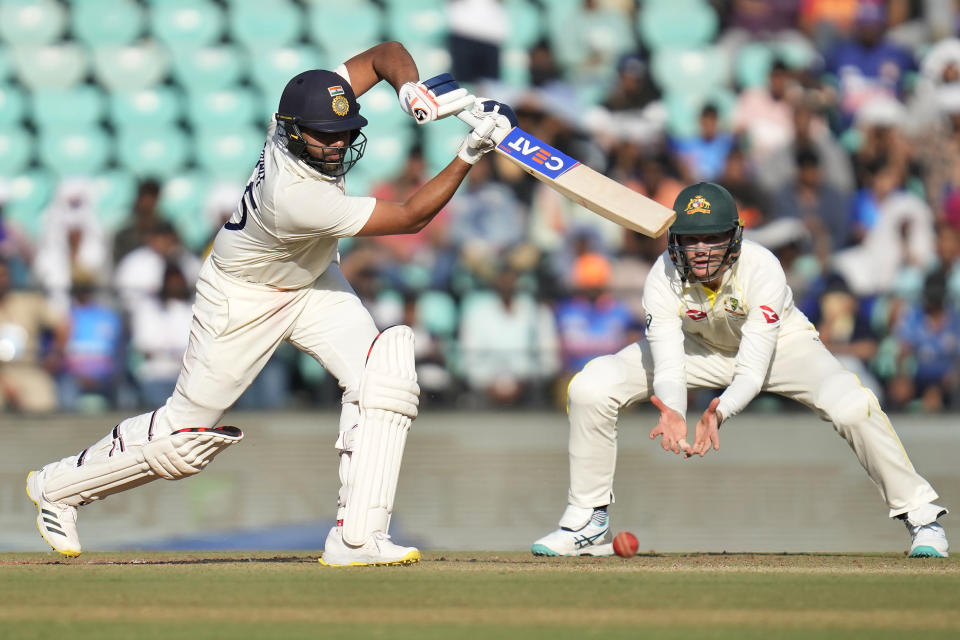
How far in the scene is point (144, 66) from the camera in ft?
39.3

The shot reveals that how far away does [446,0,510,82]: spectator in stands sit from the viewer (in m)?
12.0

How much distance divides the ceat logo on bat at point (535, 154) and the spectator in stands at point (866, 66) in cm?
701

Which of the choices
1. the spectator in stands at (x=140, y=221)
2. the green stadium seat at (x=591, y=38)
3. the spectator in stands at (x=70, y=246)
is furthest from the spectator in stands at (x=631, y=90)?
the spectator in stands at (x=70, y=246)

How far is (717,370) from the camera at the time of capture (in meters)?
5.91

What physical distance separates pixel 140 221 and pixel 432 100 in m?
5.82

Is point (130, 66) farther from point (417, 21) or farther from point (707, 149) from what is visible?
point (707, 149)

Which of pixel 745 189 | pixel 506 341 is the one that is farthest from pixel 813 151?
pixel 506 341

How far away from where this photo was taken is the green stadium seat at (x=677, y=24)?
12344 mm

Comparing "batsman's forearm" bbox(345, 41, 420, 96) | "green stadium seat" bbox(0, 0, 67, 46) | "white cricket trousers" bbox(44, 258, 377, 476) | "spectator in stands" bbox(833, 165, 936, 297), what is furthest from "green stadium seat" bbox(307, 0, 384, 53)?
"white cricket trousers" bbox(44, 258, 377, 476)

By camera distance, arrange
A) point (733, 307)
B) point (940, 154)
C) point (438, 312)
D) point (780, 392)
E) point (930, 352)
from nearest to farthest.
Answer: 1. point (733, 307)
2. point (780, 392)
3. point (930, 352)
4. point (438, 312)
5. point (940, 154)

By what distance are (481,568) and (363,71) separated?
2.07 metres

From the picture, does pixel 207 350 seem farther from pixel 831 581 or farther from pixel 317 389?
pixel 317 389

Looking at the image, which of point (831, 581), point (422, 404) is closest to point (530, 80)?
point (422, 404)

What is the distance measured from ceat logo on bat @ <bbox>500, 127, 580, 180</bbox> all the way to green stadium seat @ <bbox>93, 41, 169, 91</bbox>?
7411 mm
